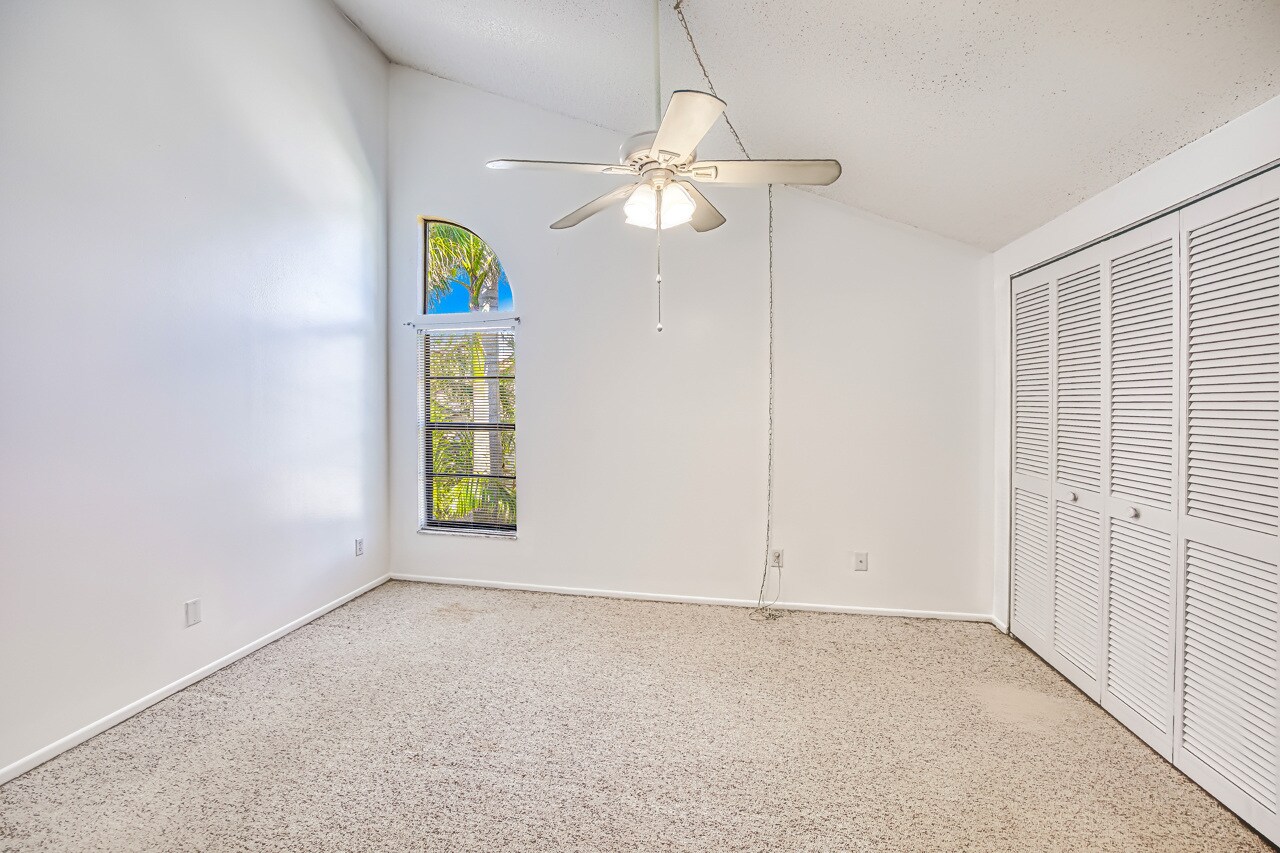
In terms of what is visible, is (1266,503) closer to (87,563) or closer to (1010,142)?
(1010,142)

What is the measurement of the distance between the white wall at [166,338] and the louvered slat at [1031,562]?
3.75 metres

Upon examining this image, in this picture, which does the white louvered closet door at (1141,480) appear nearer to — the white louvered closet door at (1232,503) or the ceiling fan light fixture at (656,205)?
the white louvered closet door at (1232,503)

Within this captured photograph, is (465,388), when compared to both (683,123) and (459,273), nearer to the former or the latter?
(459,273)

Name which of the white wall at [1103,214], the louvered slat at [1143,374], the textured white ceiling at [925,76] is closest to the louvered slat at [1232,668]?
the louvered slat at [1143,374]

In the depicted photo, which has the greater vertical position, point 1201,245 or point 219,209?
point 219,209

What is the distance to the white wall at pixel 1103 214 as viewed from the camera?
1.59 meters

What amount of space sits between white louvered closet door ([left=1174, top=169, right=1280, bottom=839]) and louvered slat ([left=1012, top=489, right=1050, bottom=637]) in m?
0.84

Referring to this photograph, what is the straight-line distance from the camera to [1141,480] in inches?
80.4

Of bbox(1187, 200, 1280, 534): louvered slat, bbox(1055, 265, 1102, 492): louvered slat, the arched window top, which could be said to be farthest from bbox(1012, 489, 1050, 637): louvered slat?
the arched window top

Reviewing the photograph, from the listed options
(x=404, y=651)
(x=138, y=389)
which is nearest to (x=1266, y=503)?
(x=404, y=651)

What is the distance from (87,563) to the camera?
6.81ft

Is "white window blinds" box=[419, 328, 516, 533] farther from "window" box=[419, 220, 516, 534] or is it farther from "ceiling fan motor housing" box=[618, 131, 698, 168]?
"ceiling fan motor housing" box=[618, 131, 698, 168]

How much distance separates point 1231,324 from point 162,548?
385 cm

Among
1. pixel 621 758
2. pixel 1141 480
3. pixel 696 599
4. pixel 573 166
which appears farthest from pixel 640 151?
pixel 696 599
